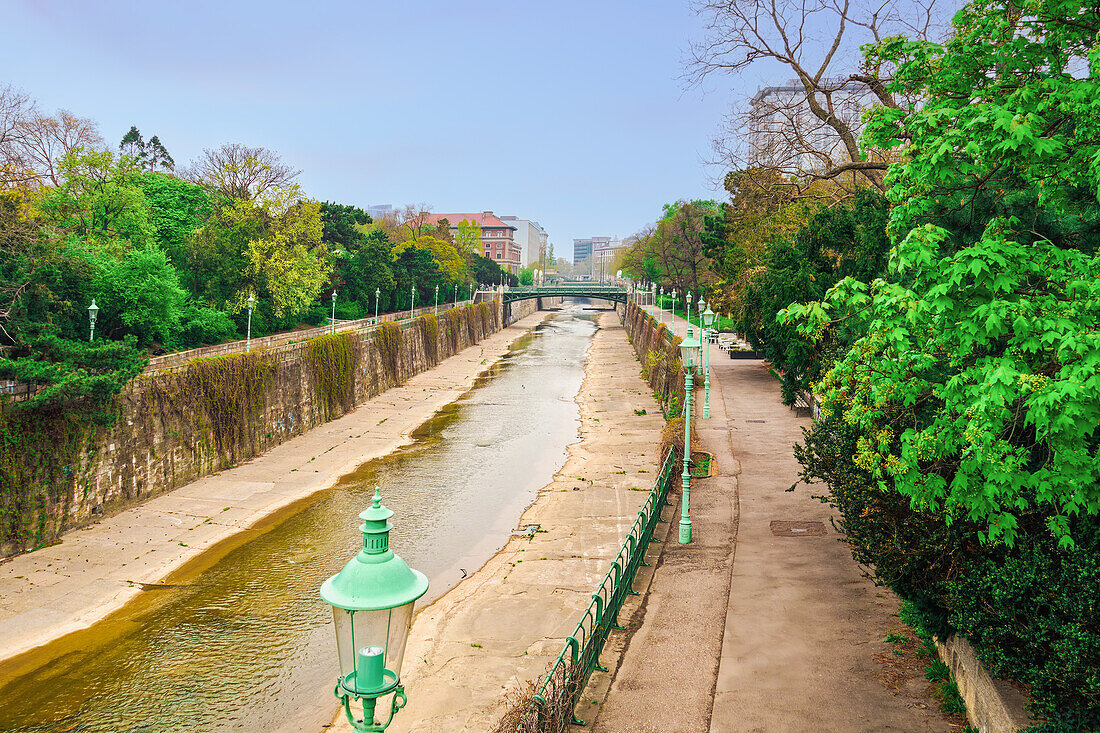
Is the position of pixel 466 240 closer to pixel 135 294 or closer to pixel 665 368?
pixel 665 368

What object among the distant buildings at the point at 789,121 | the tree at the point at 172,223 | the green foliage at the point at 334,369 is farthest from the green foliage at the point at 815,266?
the tree at the point at 172,223

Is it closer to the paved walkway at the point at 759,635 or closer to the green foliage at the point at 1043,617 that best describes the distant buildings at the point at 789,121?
the paved walkway at the point at 759,635

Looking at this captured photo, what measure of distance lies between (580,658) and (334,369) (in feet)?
Result: 101

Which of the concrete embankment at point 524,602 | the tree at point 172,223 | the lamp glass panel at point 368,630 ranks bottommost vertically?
the concrete embankment at point 524,602

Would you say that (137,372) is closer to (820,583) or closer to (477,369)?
(820,583)

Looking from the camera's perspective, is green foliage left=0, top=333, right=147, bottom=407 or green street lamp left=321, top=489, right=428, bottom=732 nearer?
green street lamp left=321, top=489, right=428, bottom=732

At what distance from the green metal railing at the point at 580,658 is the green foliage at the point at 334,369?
24728 mm

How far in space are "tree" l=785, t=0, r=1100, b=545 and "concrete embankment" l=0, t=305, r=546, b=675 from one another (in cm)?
1610

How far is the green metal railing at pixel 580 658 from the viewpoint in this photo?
7699mm

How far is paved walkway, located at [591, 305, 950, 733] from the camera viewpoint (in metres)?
8.72

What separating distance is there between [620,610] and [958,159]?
27.7 feet

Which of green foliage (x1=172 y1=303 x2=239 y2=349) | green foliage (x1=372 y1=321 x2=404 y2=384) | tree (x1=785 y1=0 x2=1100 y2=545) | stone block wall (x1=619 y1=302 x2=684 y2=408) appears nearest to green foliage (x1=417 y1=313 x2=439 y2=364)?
green foliage (x1=372 y1=321 x2=404 y2=384)

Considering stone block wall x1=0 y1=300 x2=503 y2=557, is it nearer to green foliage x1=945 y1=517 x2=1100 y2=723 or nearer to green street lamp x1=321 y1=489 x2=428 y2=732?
green street lamp x1=321 y1=489 x2=428 y2=732

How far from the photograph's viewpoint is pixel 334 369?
123 ft
